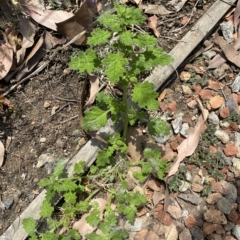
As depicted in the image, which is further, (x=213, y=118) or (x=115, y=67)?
(x=213, y=118)

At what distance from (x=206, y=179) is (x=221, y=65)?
0.96 m

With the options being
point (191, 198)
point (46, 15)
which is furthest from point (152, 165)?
point (46, 15)

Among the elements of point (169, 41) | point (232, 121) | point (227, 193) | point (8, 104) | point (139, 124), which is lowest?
A: point (227, 193)

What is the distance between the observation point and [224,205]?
3102mm

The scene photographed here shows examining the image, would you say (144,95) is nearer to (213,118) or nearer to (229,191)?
(213,118)

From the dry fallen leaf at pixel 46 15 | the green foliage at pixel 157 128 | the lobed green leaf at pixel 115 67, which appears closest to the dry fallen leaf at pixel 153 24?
the dry fallen leaf at pixel 46 15

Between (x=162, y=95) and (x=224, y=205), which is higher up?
(x=162, y=95)

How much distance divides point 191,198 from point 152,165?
0.39m

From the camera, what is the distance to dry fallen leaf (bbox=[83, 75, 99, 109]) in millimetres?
3291

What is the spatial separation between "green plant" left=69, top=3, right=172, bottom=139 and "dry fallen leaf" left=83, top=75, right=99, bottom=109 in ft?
0.46

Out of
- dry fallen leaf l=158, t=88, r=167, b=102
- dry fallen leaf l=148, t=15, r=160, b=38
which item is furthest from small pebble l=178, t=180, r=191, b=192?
dry fallen leaf l=148, t=15, r=160, b=38

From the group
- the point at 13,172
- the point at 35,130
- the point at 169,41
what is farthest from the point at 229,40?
the point at 13,172

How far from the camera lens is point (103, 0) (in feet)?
11.5

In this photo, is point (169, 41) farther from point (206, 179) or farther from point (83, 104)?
point (206, 179)
